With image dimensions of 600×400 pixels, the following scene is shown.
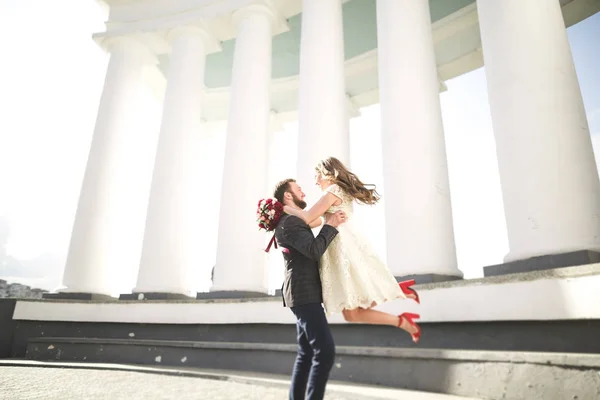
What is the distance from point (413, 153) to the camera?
36.4 ft

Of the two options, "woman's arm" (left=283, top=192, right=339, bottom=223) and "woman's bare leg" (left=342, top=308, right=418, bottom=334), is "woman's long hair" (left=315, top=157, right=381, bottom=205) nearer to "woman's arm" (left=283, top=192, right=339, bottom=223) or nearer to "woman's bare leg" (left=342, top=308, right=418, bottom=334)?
"woman's arm" (left=283, top=192, right=339, bottom=223)

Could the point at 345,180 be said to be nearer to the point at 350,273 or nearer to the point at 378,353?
the point at 350,273

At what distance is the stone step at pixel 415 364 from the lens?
6.00 metres

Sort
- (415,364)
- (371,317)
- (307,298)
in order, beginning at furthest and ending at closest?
1. (415,364)
2. (371,317)
3. (307,298)

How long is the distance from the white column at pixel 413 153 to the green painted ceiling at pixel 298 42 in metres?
8.60

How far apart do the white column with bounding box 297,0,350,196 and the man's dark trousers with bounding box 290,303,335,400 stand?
7.60m

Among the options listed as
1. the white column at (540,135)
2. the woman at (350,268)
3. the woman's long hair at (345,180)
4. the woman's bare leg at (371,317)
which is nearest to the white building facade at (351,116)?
the white column at (540,135)

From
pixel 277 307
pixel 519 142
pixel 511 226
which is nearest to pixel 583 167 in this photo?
pixel 519 142

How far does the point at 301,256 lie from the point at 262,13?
1530 cm

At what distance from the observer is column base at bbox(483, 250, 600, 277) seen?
7699 mm

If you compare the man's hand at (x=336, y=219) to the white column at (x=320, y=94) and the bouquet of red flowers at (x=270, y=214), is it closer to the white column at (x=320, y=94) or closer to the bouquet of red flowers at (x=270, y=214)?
the bouquet of red flowers at (x=270, y=214)

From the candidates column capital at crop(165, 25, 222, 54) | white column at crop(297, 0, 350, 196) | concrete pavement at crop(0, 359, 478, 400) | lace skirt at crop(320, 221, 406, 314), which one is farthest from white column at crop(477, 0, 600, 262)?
column capital at crop(165, 25, 222, 54)

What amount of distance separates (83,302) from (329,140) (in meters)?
11.8

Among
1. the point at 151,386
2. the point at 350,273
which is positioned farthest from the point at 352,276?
the point at 151,386
